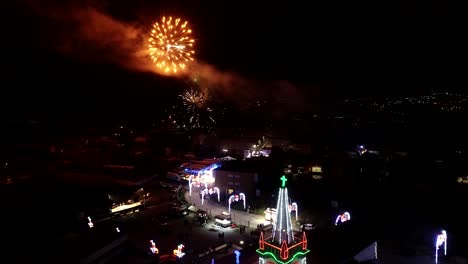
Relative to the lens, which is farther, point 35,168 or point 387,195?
point 35,168

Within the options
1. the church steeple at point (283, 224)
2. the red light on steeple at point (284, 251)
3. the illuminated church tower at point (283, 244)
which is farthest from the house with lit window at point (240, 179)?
the red light on steeple at point (284, 251)

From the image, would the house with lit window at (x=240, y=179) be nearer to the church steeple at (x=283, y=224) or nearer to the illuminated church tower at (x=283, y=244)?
the illuminated church tower at (x=283, y=244)

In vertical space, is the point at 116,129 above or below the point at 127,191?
above

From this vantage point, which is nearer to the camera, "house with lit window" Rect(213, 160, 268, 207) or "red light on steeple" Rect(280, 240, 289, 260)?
"red light on steeple" Rect(280, 240, 289, 260)

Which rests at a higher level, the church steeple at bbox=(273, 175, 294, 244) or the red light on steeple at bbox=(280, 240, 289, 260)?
the church steeple at bbox=(273, 175, 294, 244)

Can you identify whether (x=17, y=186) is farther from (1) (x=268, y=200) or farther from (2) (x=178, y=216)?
(1) (x=268, y=200)

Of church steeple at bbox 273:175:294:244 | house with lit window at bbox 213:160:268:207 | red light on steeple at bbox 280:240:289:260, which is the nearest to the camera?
red light on steeple at bbox 280:240:289:260

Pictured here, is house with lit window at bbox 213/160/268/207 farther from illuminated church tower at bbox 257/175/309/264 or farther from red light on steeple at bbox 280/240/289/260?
red light on steeple at bbox 280/240/289/260

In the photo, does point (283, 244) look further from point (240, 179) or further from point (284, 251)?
point (240, 179)

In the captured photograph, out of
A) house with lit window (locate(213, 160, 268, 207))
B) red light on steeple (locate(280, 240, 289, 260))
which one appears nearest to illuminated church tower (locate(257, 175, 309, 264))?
red light on steeple (locate(280, 240, 289, 260))

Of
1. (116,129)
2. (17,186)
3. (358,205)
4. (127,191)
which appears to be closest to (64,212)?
(17,186)
